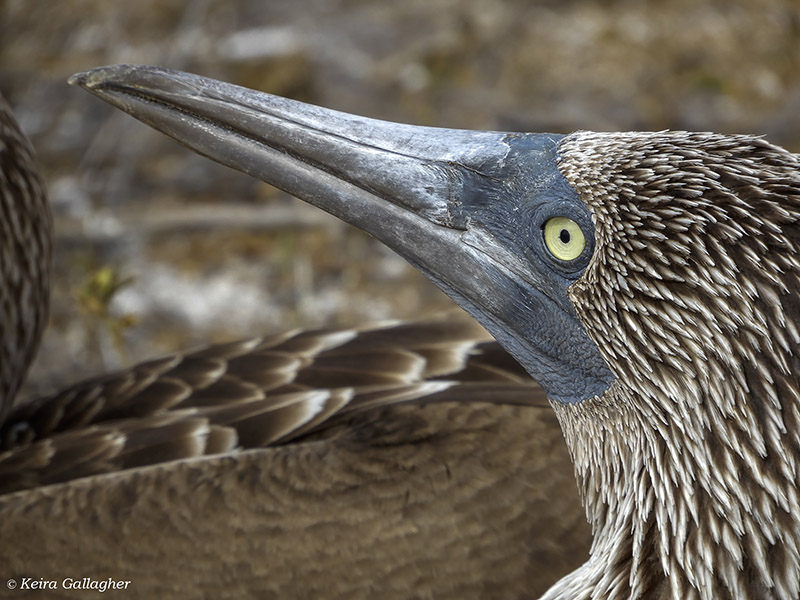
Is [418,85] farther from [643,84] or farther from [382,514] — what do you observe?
[382,514]

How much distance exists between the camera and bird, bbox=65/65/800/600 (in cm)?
191

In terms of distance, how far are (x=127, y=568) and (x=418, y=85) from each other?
5.20 m

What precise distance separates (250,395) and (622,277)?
1.55 m

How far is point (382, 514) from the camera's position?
8.79 feet

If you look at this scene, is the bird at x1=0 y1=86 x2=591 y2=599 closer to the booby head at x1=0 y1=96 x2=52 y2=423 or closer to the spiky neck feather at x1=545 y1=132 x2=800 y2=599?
the booby head at x1=0 y1=96 x2=52 y2=423

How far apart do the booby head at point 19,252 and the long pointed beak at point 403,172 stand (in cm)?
131

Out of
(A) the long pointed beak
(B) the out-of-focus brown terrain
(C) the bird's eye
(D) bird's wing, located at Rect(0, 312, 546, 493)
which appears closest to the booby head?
(D) bird's wing, located at Rect(0, 312, 546, 493)

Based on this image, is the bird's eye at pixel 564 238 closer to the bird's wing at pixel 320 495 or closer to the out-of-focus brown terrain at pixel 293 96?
the bird's wing at pixel 320 495

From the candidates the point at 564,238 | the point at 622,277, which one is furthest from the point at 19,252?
the point at 622,277

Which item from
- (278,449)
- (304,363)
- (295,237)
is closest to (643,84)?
(295,237)

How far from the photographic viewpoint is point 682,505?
206 centimetres

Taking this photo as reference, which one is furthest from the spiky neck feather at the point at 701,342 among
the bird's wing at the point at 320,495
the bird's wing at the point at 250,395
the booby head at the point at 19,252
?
the booby head at the point at 19,252

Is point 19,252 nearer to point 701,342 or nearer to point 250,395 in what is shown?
point 250,395

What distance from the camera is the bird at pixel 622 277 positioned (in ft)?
6.27
